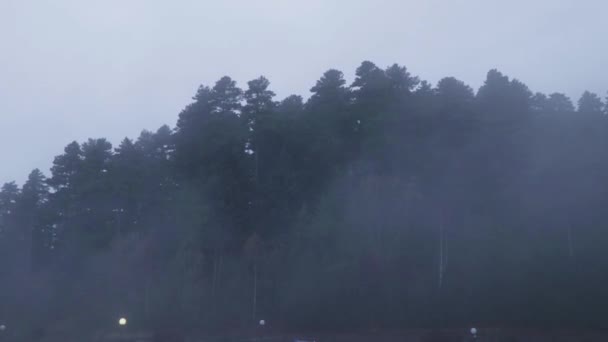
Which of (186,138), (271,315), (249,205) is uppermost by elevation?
(186,138)

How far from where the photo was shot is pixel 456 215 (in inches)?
1797

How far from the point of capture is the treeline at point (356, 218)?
42.0m

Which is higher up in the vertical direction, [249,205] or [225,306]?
[249,205]

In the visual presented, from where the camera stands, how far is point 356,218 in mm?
45688

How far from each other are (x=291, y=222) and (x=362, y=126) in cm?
815

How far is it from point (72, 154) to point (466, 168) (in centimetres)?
3597

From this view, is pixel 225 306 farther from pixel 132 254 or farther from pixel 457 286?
pixel 457 286

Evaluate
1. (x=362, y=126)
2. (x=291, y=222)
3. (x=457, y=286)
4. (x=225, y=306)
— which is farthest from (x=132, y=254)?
(x=457, y=286)

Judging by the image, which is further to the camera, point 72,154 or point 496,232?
point 72,154

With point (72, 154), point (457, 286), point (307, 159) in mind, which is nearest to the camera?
point (457, 286)

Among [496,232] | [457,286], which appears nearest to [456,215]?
[496,232]

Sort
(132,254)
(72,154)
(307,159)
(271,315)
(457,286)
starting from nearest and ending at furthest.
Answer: (457,286), (271,315), (132,254), (307,159), (72,154)

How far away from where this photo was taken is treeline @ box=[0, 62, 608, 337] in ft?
138

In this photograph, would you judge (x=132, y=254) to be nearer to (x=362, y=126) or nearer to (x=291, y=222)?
(x=291, y=222)
